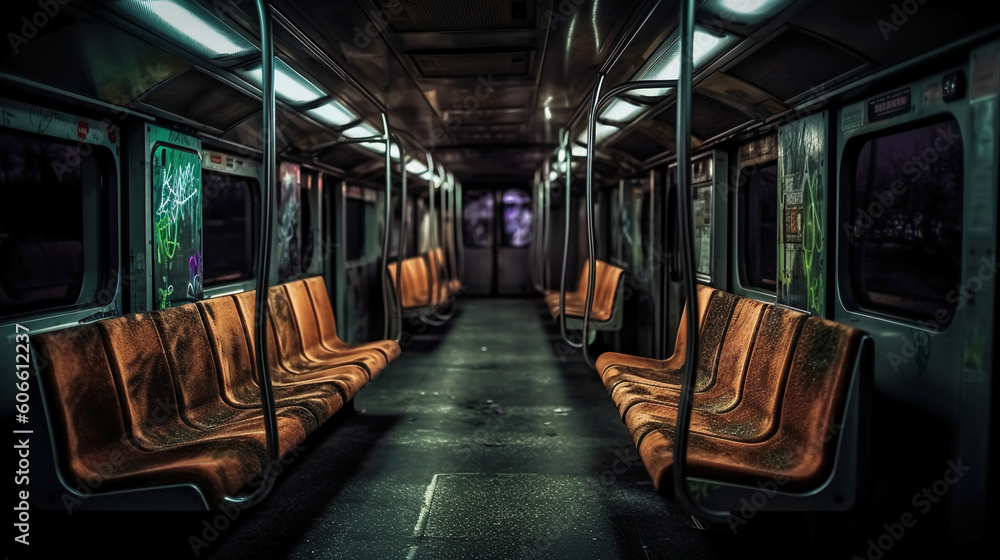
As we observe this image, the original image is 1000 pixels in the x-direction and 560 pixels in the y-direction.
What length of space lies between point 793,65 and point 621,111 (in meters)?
2.20

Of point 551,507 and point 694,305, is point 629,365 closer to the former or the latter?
point 551,507

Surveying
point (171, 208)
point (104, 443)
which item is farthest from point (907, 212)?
point (104, 443)

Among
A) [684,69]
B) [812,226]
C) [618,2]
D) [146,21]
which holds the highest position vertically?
[618,2]

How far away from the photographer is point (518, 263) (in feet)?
45.9

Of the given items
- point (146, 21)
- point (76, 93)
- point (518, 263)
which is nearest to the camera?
point (146, 21)

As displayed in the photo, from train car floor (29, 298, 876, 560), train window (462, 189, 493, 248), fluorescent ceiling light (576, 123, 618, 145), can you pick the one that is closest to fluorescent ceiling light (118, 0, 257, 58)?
train car floor (29, 298, 876, 560)

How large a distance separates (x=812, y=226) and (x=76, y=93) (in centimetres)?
339

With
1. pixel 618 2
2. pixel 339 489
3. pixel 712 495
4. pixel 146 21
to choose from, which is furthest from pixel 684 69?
pixel 339 489

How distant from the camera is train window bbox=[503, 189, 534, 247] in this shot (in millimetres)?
13836

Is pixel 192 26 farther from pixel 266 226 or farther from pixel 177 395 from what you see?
pixel 177 395

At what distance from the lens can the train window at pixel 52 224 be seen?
3141 mm
